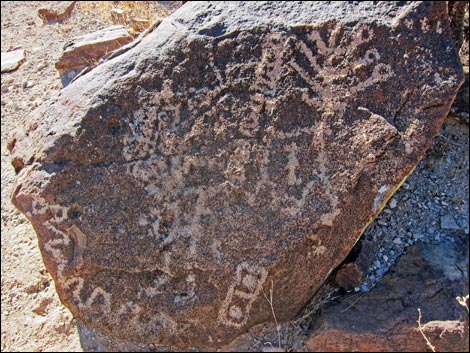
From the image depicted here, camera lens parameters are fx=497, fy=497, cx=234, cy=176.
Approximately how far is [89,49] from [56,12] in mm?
1017

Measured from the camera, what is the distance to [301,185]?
6.49 ft

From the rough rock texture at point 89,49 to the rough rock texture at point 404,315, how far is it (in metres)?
2.04

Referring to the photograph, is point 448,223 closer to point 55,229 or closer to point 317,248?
point 317,248

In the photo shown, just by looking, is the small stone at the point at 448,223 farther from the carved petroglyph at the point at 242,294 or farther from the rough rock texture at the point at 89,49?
the rough rock texture at the point at 89,49

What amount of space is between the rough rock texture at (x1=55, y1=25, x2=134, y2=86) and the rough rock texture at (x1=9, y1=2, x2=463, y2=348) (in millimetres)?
1149

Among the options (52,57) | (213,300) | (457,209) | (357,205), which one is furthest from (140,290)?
(52,57)

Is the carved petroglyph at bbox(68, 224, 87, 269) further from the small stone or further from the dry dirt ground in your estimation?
the small stone

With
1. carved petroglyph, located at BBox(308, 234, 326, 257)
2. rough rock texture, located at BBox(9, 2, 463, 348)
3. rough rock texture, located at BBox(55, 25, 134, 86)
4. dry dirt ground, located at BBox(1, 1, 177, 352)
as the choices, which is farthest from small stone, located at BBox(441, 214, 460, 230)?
rough rock texture, located at BBox(55, 25, 134, 86)

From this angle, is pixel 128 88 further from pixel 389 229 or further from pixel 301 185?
pixel 389 229

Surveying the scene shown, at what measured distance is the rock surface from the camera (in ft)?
11.9

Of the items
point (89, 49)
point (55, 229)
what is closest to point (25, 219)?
point (55, 229)

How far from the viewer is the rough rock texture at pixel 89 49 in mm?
3104

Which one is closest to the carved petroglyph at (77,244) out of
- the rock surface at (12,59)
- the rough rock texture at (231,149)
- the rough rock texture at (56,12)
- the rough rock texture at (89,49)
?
the rough rock texture at (231,149)

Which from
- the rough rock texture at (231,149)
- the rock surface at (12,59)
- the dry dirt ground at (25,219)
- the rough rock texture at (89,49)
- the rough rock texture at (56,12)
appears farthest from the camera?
the rough rock texture at (56,12)
